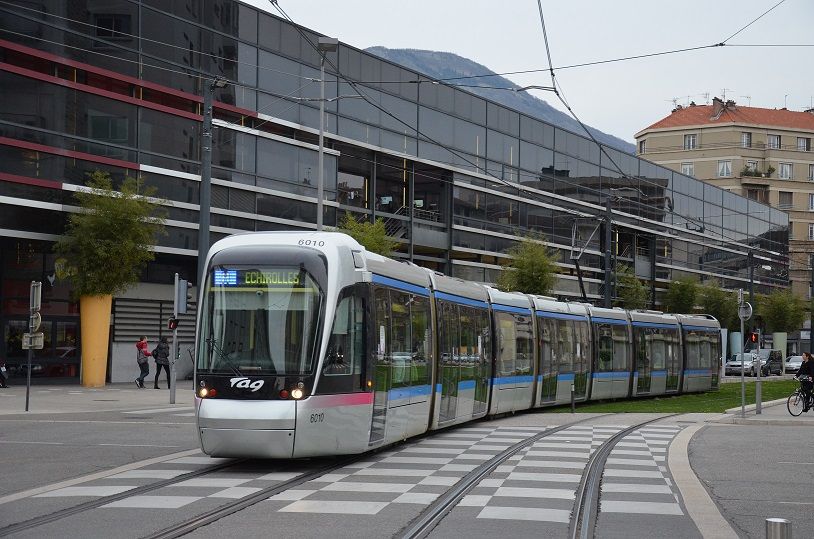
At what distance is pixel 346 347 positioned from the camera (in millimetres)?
15523

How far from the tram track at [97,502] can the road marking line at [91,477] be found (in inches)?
36.5

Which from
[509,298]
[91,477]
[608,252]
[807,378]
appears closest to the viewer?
[91,477]

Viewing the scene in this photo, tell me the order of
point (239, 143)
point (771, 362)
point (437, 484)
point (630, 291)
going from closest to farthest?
point (437, 484) → point (239, 143) → point (630, 291) → point (771, 362)

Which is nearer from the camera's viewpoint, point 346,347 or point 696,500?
point 696,500

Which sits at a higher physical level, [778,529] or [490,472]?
[778,529]

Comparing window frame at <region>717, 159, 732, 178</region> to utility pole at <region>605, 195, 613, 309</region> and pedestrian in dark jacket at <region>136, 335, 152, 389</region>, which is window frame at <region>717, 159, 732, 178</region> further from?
pedestrian in dark jacket at <region>136, 335, 152, 389</region>

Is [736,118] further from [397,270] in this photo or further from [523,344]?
[397,270]

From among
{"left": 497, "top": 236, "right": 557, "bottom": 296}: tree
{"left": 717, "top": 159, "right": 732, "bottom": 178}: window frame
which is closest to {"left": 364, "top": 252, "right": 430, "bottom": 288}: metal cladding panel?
{"left": 497, "top": 236, "right": 557, "bottom": 296}: tree

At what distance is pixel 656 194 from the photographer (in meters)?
77.7

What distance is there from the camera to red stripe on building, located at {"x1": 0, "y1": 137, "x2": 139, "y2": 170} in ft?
111

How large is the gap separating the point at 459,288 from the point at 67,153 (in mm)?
17579

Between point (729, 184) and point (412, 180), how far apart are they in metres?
63.7

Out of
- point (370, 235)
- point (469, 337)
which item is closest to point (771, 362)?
point (370, 235)

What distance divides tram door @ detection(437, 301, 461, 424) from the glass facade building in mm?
11208
